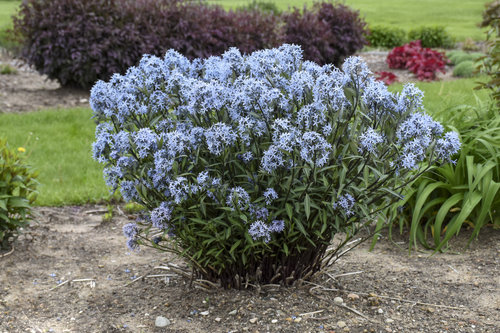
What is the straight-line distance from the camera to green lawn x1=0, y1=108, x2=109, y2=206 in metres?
5.18

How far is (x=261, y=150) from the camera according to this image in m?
2.73

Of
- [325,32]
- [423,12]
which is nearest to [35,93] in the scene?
[325,32]

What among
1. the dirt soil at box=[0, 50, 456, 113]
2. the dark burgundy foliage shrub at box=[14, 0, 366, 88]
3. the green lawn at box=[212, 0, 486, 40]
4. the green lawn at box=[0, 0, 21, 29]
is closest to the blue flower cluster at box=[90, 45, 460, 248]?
the dark burgundy foliage shrub at box=[14, 0, 366, 88]

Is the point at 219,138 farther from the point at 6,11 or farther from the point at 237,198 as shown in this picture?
the point at 6,11

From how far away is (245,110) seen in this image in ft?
8.68

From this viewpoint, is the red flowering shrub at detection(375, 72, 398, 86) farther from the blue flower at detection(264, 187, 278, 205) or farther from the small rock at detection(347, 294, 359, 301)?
the blue flower at detection(264, 187, 278, 205)

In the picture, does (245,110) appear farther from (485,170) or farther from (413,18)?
(413,18)

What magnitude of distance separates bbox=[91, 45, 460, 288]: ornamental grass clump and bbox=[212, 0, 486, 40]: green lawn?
17.6 m

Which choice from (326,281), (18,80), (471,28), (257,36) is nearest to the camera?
(326,281)

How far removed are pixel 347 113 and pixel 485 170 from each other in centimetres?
157

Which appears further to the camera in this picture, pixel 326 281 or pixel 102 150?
pixel 326 281

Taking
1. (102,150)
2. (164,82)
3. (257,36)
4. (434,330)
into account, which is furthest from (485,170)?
(257,36)

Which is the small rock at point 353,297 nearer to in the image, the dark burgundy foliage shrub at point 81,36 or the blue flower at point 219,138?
the blue flower at point 219,138

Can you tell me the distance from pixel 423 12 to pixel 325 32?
17.4 meters
